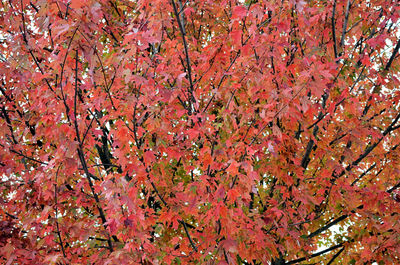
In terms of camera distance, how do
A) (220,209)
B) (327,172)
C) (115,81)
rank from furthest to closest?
(327,172) < (115,81) < (220,209)

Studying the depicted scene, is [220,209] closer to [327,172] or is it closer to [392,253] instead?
[327,172]

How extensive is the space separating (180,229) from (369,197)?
2.85 m

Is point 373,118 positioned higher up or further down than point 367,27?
further down

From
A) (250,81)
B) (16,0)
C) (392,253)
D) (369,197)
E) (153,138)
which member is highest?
(16,0)

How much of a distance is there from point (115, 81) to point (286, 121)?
6.88 feet

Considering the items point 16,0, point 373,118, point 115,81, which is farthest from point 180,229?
point 16,0

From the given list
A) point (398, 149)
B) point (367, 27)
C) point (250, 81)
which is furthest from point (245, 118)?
point (398, 149)

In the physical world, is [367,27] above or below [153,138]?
above

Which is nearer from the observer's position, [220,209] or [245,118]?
[220,209]

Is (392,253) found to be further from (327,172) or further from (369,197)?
(327,172)

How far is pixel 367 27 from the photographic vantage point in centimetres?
502

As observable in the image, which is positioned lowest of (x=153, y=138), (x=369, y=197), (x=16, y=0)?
(x=369, y=197)

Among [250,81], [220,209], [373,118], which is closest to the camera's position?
[220,209]

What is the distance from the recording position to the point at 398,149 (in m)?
5.45
